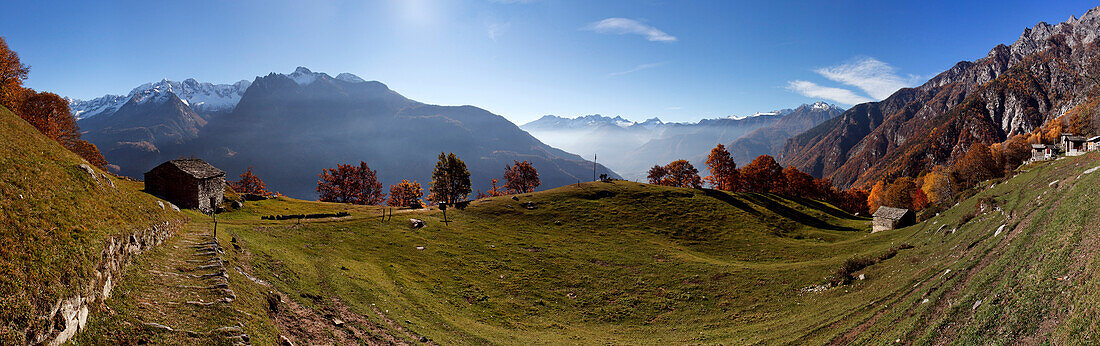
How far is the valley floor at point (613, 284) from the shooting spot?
1348 cm

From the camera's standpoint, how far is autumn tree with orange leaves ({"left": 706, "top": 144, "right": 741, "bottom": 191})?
378 feet

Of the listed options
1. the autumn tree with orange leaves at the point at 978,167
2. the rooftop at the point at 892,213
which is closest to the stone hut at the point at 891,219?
the rooftop at the point at 892,213

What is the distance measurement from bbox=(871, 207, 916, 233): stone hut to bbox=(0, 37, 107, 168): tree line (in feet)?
380

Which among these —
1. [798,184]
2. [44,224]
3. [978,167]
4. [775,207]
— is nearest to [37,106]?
[44,224]

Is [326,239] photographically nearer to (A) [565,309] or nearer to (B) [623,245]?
(A) [565,309]

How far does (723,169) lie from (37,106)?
5769 inches

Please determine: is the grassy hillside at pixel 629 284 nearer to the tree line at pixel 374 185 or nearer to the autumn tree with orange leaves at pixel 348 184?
the tree line at pixel 374 185

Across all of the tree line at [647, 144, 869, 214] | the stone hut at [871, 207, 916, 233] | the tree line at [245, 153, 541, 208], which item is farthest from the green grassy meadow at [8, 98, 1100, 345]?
the tree line at [647, 144, 869, 214]

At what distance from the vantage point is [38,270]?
10.0 meters

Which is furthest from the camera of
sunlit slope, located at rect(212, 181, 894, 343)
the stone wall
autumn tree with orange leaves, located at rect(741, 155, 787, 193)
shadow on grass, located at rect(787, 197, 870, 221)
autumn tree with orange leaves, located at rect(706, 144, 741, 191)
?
autumn tree with orange leaves, located at rect(741, 155, 787, 193)

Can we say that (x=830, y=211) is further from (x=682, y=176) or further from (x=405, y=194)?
(x=405, y=194)

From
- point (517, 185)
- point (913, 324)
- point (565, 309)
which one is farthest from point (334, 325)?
point (517, 185)

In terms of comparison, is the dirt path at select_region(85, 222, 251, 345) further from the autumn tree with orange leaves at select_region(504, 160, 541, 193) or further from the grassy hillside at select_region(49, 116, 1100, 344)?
the autumn tree with orange leaves at select_region(504, 160, 541, 193)

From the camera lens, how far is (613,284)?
38125 mm
